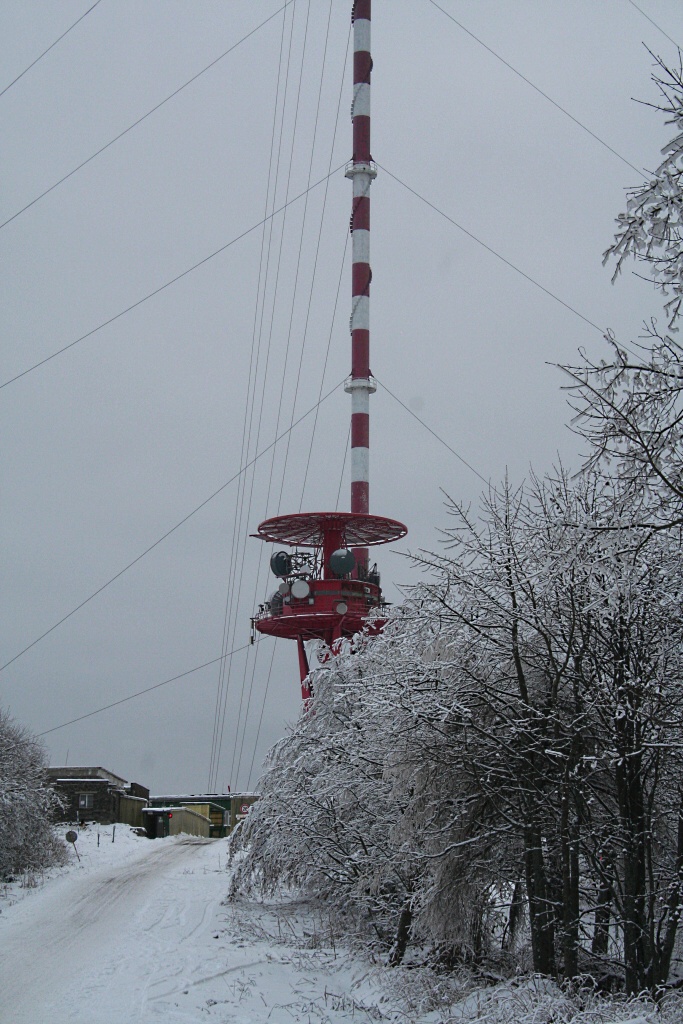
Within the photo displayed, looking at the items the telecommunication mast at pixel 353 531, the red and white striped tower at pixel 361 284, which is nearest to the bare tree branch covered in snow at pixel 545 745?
the telecommunication mast at pixel 353 531

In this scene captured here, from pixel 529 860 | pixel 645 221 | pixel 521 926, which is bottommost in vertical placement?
pixel 521 926

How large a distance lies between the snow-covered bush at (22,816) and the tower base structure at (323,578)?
26.6ft

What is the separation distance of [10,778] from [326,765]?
612 inches

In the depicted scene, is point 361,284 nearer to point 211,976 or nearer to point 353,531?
point 353,531

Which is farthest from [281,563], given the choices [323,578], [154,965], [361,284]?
[154,965]

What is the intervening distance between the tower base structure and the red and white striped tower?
4.06ft

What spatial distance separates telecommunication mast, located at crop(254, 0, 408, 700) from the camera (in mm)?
29250

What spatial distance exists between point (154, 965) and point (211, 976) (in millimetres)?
1065

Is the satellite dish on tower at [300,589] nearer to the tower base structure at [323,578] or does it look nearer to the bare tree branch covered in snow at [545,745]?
the tower base structure at [323,578]

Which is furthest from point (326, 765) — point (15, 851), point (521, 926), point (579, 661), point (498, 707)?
point (15, 851)

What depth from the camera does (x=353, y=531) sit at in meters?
31.0

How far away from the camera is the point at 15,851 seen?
25.8 meters

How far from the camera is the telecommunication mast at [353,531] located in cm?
2925

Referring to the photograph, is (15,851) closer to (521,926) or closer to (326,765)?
(326,765)
